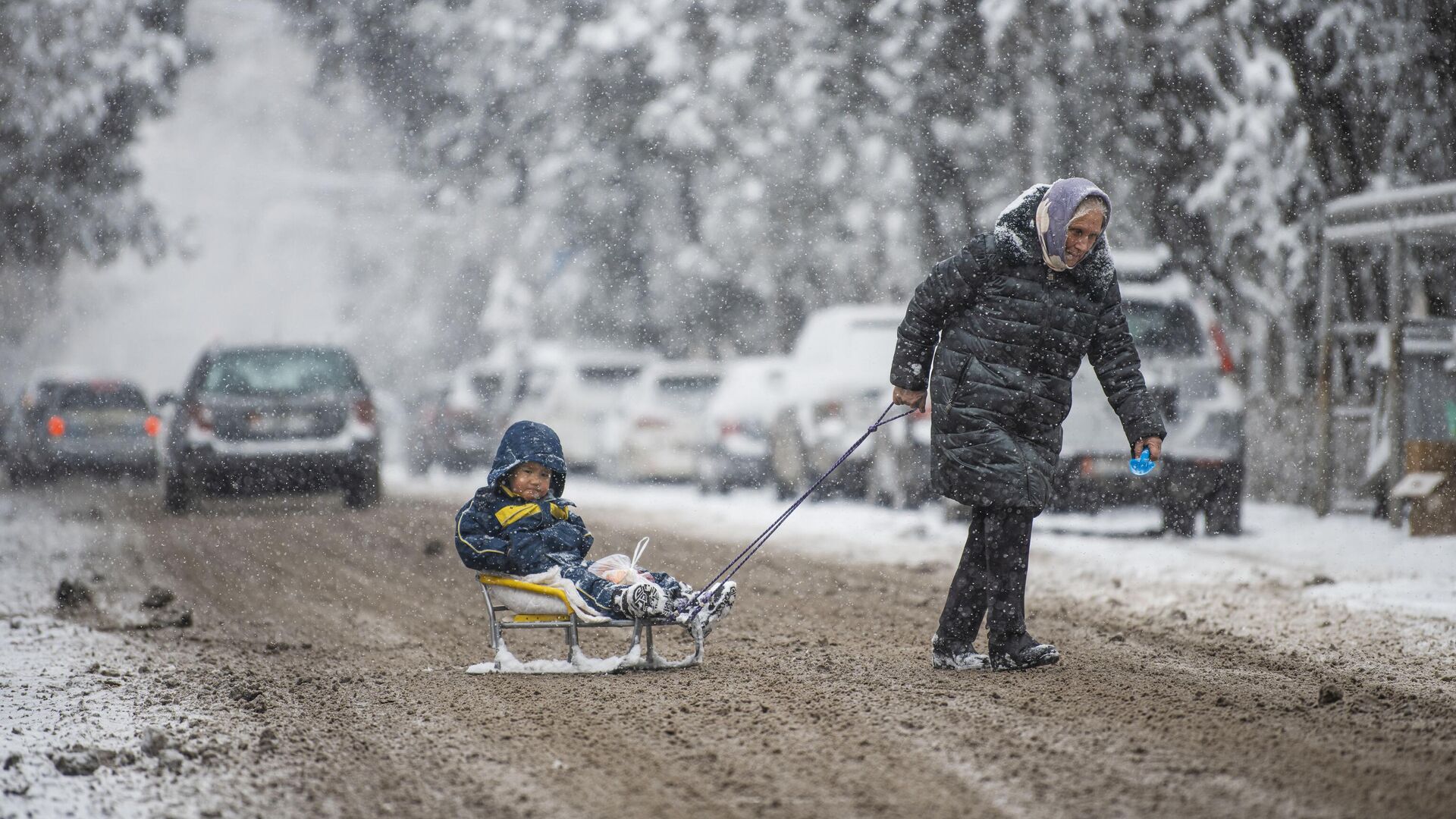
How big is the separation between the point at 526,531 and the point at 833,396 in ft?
32.9

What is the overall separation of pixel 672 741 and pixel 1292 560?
24.6 feet

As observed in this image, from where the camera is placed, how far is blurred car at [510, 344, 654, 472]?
2380cm

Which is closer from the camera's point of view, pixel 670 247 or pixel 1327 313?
pixel 1327 313

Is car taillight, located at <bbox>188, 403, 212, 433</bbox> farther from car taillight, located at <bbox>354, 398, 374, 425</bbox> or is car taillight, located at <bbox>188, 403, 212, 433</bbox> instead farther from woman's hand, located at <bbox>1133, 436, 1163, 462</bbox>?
woman's hand, located at <bbox>1133, 436, 1163, 462</bbox>

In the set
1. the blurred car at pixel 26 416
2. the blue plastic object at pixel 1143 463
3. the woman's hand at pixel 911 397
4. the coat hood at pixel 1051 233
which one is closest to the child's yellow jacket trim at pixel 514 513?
the woman's hand at pixel 911 397

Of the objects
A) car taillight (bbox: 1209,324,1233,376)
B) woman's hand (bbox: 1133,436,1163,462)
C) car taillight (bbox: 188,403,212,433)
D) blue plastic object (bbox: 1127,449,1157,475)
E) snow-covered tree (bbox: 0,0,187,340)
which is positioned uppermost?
snow-covered tree (bbox: 0,0,187,340)

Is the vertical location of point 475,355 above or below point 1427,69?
below

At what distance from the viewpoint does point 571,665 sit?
6934mm

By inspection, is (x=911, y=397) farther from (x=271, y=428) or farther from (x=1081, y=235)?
(x=271, y=428)

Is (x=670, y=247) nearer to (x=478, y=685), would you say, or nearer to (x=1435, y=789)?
(x=478, y=685)

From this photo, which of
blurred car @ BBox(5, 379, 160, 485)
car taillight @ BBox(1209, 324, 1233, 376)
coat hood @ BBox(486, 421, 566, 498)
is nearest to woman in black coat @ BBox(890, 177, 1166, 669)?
coat hood @ BBox(486, 421, 566, 498)

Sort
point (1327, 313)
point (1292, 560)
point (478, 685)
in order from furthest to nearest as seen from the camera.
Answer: point (1327, 313) < point (1292, 560) < point (478, 685)

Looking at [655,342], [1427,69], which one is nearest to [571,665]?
[1427,69]

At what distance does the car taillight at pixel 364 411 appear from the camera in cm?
1820
